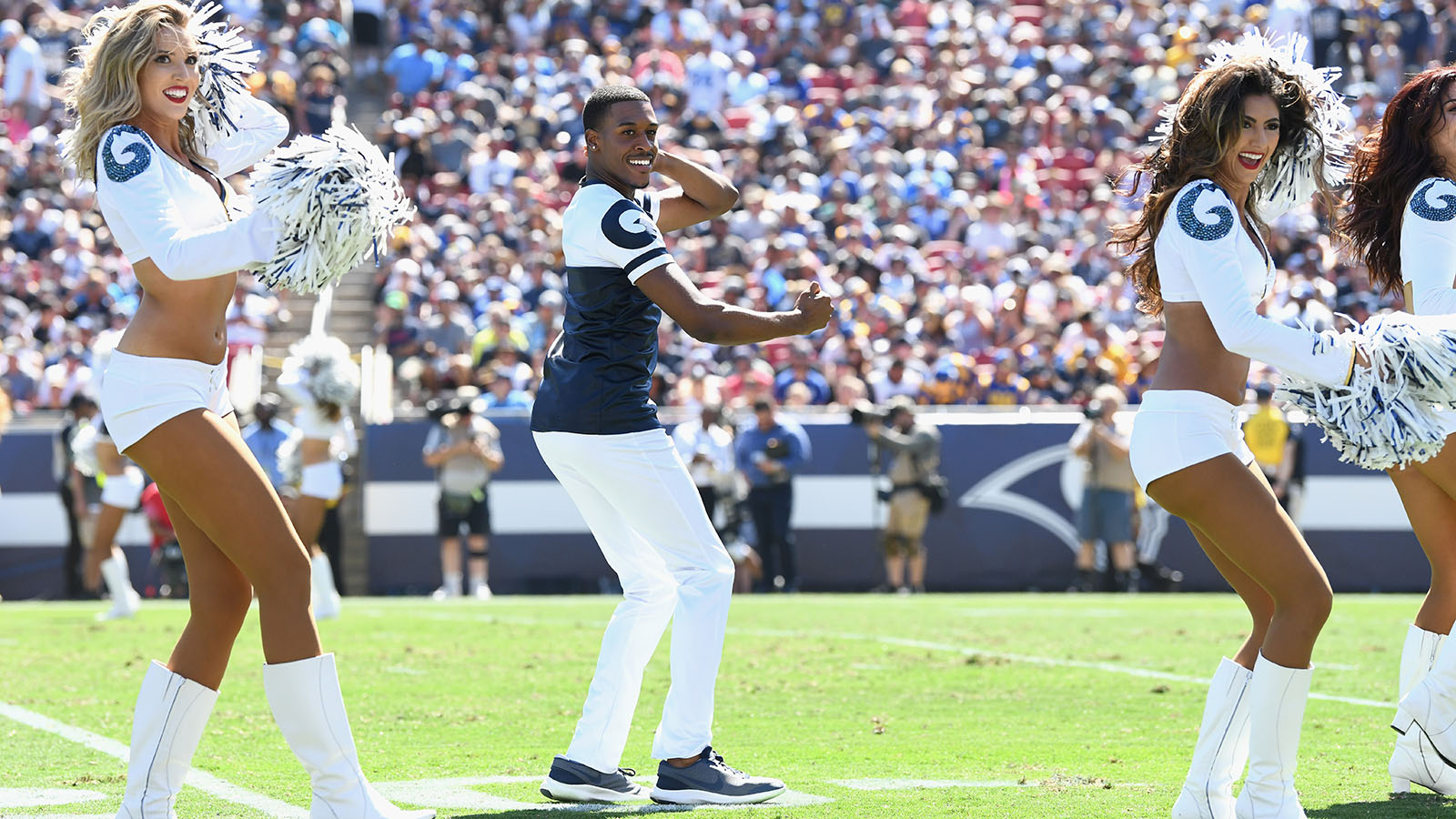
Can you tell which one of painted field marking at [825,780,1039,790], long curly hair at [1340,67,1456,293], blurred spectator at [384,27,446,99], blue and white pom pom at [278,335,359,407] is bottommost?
painted field marking at [825,780,1039,790]

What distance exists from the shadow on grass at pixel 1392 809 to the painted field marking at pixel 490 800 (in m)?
1.43

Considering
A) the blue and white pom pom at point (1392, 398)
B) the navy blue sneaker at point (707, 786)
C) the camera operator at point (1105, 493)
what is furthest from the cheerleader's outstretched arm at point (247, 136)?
the camera operator at point (1105, 493)

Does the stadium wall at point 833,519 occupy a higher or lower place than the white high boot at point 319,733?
lower

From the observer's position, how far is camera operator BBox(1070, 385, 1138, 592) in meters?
15.0

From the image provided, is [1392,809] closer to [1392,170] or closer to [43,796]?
[1392,170]

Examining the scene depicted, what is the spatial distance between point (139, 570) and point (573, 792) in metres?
12.0

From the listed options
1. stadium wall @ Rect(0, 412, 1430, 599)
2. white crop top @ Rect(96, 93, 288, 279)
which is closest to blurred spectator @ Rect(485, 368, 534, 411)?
stadium wall @ Rect(0, 412, 1430, 599)

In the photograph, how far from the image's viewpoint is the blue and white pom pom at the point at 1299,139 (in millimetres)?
4980

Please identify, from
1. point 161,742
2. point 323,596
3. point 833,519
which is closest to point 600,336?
point 161,742

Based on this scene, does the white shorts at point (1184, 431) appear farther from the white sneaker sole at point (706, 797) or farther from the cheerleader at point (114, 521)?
the cheerleader at point (114, 521)

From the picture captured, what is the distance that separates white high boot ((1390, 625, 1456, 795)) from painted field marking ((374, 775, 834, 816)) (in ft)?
5.72

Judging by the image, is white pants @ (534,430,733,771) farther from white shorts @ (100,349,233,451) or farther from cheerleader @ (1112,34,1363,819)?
cheerleader @ (1112,34,1363,819)

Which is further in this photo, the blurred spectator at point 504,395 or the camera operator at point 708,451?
the blurred spectator at point 504,395

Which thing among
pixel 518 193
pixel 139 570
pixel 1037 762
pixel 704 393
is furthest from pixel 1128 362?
pixel 1037 762
